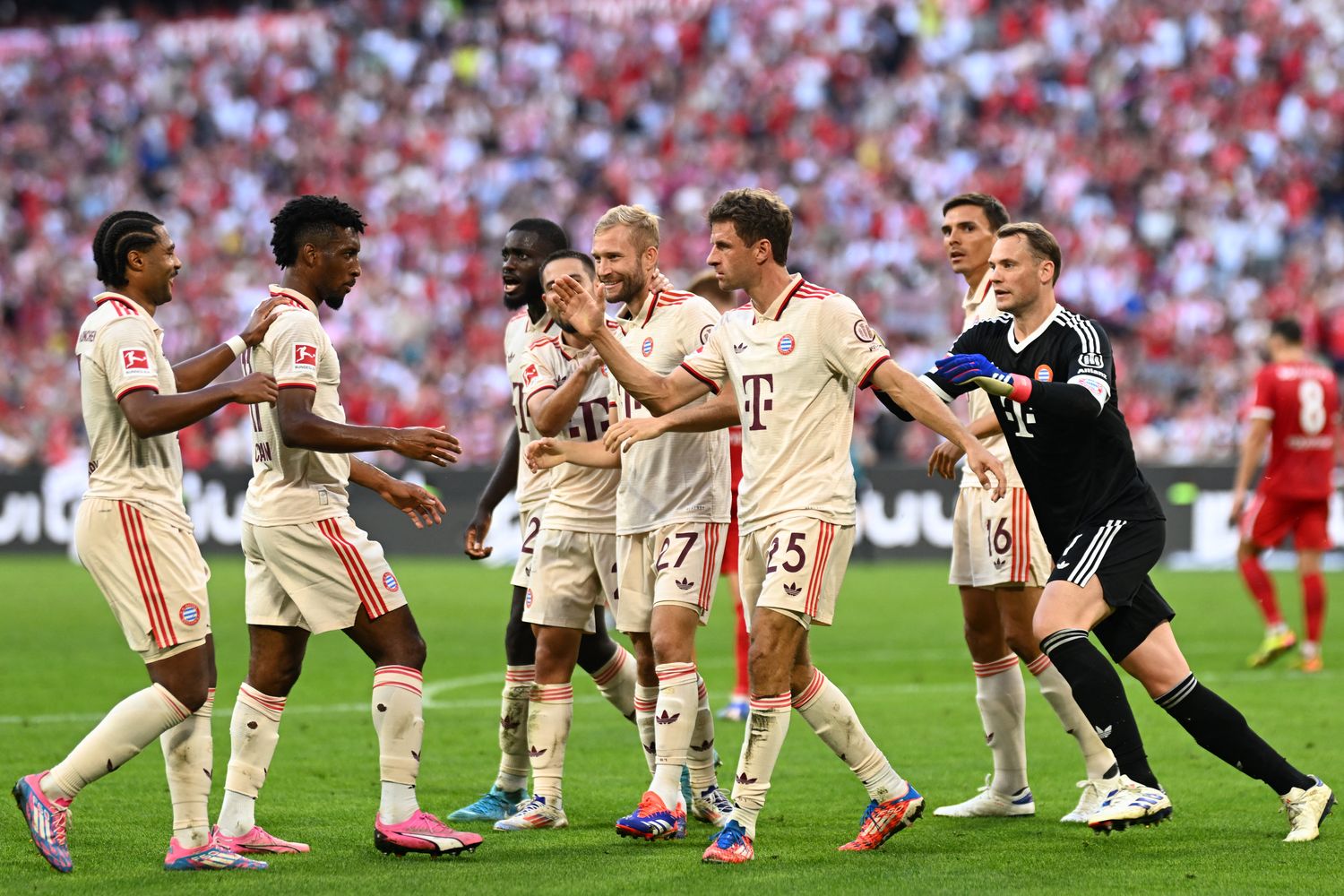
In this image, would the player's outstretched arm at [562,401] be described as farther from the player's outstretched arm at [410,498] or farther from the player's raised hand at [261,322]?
the player's raised hand at [261,322]

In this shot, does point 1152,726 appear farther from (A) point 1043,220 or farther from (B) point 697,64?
(B) point 697,64

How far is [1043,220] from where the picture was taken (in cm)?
2817

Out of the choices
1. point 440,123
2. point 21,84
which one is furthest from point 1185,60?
point 21,84

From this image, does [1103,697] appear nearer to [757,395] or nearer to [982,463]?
[982,463]

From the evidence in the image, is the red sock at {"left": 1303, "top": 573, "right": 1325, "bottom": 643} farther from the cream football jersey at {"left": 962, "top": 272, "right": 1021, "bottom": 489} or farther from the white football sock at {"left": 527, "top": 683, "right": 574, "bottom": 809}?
the white football sock at {"left": 527, "top": 683, "right": 574, "bottom": 809}

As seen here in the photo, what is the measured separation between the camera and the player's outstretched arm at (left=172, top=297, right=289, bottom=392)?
6.70 meters

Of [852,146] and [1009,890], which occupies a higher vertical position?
[852,146]

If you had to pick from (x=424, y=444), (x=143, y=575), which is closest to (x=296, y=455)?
(x=424, y=444)

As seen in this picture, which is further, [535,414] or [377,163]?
[377,163]

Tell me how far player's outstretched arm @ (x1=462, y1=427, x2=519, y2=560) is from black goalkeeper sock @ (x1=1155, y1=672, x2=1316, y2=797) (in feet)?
9.99

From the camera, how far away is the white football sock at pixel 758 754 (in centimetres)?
670

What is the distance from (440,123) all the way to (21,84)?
1041 centimetres

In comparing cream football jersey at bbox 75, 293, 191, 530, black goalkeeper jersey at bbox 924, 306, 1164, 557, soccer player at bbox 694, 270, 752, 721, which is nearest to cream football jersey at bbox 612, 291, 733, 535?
black goalkeeper jersey at bbox 924, 306, 1164, 557

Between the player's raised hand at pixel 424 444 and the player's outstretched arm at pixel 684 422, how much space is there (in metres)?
0.65
